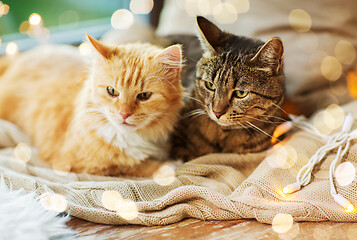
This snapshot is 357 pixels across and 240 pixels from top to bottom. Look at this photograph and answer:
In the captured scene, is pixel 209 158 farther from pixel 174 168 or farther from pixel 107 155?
pixel 107 155

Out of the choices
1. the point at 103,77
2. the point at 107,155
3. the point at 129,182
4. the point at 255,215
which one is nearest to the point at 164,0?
the point at 103,77

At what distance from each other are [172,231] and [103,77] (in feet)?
2.21

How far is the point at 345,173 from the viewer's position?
1065 mm

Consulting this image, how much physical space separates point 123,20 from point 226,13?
0.80 meters

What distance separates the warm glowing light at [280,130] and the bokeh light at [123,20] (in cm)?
129

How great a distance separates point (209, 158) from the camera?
4.28 ft

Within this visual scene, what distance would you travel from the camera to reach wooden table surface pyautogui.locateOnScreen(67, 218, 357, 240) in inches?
35.4

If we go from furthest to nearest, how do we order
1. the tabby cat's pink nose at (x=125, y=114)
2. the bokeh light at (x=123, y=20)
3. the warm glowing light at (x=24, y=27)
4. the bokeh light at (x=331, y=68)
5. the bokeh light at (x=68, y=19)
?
the bokeh light at (x=68, y=19) → the warm glowing light at (x=24, y=27) → the bokeh light at (x=123, y=20) → the bokeh light at (x=331, y=68) → the tabby cat's pink nose at (x=125, y=114)

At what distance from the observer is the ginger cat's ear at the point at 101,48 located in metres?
1.20

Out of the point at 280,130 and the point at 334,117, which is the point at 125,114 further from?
the point at 334,117

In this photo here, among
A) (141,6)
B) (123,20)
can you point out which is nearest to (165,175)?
(123,20)

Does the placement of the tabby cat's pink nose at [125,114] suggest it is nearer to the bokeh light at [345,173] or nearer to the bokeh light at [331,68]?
the bokeh light at [345,173]

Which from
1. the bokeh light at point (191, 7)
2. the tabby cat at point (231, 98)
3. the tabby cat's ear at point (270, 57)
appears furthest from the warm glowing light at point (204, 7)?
the tabby cat's ear at point (270, 57)

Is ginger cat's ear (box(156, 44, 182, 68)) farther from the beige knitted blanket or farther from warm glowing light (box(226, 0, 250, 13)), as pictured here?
warm glowing light (box(226, 0, 250, 13))
